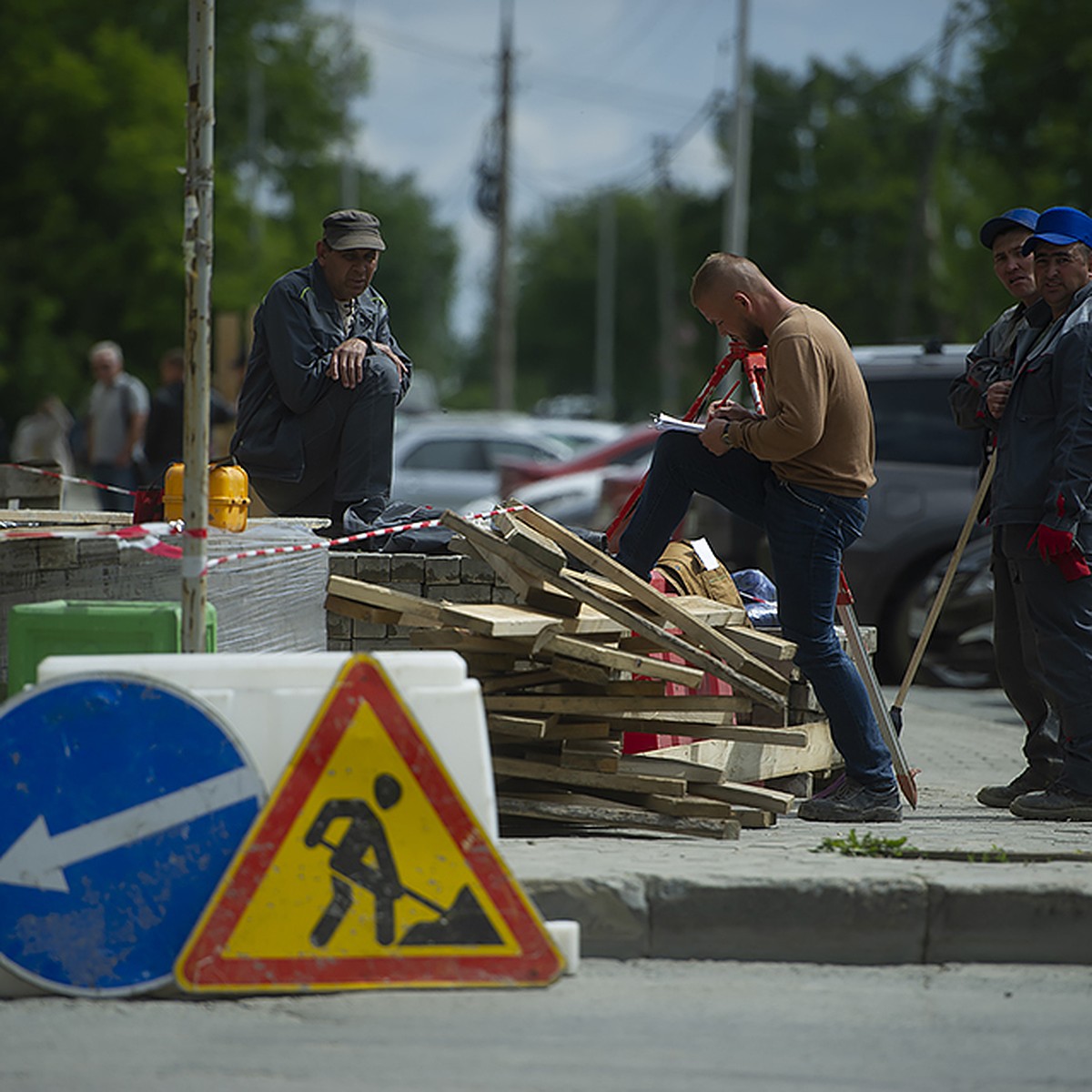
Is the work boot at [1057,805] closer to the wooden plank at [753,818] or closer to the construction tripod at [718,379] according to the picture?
the wooden plank at [753,818]

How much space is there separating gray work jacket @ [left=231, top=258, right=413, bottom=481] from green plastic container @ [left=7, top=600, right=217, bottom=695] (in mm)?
2579

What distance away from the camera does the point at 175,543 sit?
5.70 metres

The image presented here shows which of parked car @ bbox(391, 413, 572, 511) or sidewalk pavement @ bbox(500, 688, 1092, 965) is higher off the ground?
parked car @ bbox(391, 413, 572, 511)

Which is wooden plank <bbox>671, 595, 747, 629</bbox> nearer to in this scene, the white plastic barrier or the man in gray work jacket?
the man in gray work jacket

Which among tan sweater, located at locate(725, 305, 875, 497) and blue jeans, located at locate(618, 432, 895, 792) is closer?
tan sweater, located at locate(725, 305, 875, 497)

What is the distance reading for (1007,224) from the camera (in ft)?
22.2

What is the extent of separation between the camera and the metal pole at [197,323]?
4.92 metres

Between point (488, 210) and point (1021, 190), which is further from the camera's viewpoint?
point (488, 210)

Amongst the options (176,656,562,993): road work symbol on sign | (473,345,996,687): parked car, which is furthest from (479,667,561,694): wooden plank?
(473,345,996,687): parked car

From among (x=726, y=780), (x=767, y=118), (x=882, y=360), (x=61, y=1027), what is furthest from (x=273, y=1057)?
(x=767, y=118)

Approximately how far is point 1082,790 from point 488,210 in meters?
31.8

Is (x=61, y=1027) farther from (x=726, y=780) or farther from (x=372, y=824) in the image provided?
(x=726, y=780)

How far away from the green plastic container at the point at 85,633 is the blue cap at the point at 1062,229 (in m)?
3.24

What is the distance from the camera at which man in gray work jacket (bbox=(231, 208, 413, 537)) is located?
24.5 feet
